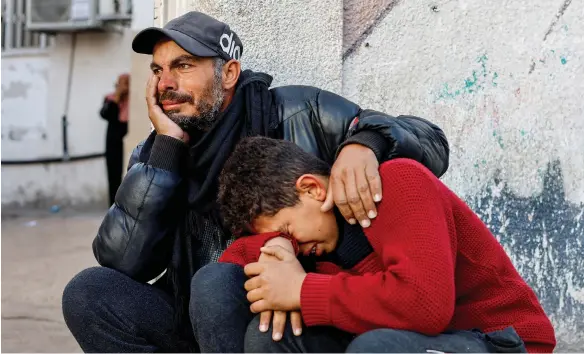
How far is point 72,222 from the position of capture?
10.9 meters

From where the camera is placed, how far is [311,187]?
7.01 ft

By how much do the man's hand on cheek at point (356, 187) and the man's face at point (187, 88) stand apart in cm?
66

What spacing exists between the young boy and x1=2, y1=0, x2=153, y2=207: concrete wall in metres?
11.5

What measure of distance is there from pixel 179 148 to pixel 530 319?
1209 mm

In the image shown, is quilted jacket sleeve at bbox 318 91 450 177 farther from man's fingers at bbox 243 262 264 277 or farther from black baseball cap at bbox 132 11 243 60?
man's fingers at bbox 243 262 264 277

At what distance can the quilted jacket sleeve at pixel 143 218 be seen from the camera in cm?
251

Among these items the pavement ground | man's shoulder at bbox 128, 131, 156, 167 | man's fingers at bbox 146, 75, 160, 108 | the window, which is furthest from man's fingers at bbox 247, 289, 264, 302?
the window

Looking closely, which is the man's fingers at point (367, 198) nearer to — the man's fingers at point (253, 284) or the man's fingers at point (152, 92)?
the man's fingers at point (253, 284)

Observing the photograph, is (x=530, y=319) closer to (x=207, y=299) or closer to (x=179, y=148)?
(x=207, y=299)

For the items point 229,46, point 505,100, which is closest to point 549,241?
point 505,100

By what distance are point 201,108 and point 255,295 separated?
3.04ft

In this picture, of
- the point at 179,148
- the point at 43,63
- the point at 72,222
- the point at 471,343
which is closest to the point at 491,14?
the point at 179,148

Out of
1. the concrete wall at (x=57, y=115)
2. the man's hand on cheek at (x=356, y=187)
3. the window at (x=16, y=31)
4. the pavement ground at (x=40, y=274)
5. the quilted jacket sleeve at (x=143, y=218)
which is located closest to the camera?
the man's hand on cheek at (x=356, y=187)

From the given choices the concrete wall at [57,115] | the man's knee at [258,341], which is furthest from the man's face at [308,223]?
the concrete wall at [57,115]
